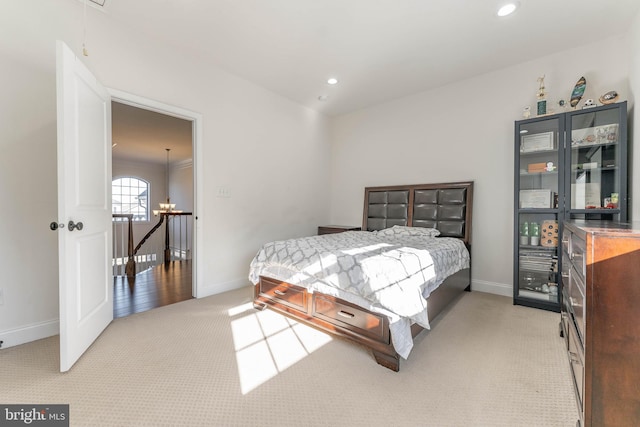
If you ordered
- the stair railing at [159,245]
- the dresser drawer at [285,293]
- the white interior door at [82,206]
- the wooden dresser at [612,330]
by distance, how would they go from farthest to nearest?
the stair railing at [159,245] → the dresser drawer at [285,293] → the white interior door at [82,206] → the wooden dresser at [612,330]

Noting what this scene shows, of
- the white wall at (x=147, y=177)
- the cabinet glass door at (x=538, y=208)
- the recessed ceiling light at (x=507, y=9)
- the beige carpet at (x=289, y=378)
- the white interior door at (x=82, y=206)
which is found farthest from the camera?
the white wall at (x=147, y=177)

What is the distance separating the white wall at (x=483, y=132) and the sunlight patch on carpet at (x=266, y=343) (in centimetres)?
255

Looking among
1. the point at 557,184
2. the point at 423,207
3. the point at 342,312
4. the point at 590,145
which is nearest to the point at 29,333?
the point at 342,312

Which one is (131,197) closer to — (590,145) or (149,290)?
(149,290)

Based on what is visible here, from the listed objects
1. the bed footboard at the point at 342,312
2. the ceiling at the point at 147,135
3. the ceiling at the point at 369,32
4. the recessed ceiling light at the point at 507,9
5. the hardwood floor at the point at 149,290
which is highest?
the ceiling at the point at 369,32

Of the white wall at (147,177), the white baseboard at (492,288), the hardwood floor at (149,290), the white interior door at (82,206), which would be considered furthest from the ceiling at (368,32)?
the white wall at (147,177)

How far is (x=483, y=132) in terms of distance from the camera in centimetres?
341

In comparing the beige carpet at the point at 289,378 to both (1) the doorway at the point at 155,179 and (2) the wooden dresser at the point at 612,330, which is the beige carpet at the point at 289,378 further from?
(1) the doorway at the point at 155,179

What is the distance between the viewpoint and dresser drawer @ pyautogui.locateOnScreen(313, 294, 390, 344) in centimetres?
184

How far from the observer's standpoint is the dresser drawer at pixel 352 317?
184 centimetres

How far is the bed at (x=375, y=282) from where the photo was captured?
1.82 metres

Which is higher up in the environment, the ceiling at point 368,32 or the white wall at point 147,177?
the ceiling at point 368,32

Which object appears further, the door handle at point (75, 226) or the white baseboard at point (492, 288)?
the white baseboard at point (492, 288)

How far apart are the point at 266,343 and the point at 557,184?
3249mm
